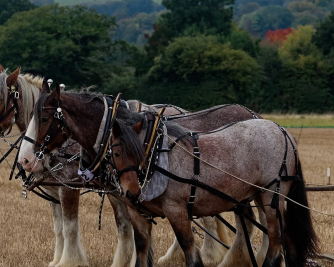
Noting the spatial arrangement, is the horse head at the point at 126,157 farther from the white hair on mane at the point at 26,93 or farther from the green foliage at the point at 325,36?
the green foliage at the point at 325,36

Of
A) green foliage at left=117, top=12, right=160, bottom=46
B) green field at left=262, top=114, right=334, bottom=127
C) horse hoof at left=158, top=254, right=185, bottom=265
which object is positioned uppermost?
horse hoof at left=158, top=254, right=185, bottom=265

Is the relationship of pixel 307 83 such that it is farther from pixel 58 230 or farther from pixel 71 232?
pixel 71 232

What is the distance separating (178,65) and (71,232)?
37308 mm

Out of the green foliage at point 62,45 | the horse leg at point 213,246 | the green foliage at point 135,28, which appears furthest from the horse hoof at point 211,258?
the green foliage at point 135,28

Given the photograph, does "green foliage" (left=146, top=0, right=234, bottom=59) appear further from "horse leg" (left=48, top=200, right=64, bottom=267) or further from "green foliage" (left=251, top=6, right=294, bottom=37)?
"green foliage" (left=251, top=6, right=294, bottom=37)

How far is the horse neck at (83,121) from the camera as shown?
5.75m

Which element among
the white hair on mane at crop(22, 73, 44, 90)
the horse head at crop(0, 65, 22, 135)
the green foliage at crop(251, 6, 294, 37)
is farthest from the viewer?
the green foliage at crop(251, 6, 294, 37)

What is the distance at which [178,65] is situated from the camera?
4419 cm

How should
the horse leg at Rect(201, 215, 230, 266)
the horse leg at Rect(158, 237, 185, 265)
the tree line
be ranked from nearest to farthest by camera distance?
1. the horse leg at Rect(158, 237, 185, 265)
2. the horse leg at Rect(201, 215, 230, 266)
3. the tree line

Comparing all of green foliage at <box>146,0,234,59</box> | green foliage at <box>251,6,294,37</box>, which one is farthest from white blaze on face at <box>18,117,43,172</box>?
green foliage at <box>251,6,294,37</box>

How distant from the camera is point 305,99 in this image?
152 feet

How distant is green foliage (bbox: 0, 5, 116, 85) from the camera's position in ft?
139

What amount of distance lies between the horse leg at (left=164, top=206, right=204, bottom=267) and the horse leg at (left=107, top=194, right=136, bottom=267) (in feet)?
5.00

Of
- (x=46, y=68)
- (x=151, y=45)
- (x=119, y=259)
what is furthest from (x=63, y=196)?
(x=151, y=45)
